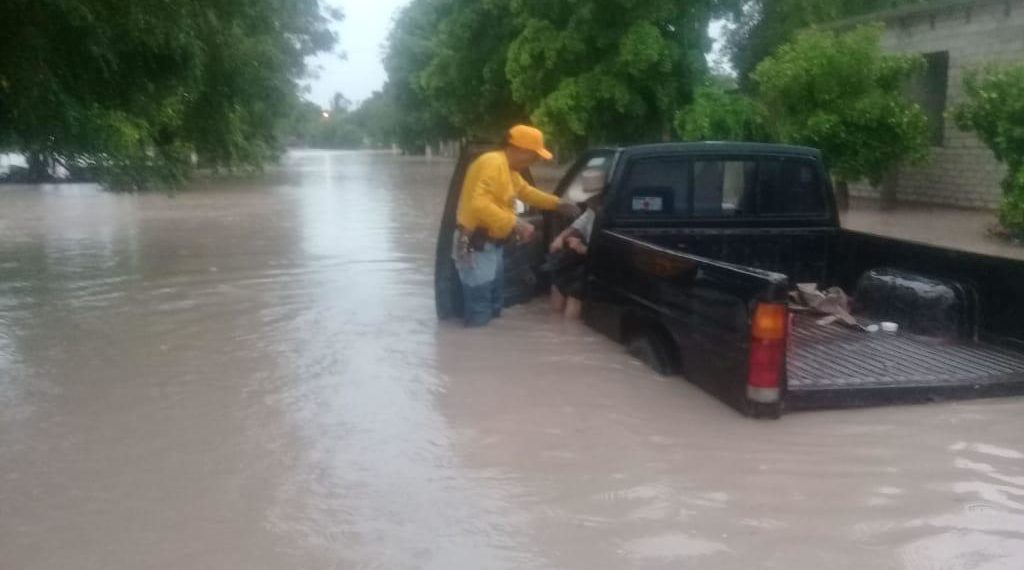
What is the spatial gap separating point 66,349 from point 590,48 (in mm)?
17706

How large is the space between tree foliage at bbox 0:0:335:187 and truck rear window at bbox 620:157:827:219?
184 inches

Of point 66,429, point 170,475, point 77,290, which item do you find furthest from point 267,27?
point 170,475

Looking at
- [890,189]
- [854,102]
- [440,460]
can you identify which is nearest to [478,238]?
[440,460]

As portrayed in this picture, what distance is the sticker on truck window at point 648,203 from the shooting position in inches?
306

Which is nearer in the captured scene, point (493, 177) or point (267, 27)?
point (493, 177)

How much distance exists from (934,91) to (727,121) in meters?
3.99

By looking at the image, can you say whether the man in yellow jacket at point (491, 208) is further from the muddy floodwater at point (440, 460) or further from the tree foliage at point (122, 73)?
the tree foliage at point (122, 73)

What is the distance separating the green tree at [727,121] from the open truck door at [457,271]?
12.4 m


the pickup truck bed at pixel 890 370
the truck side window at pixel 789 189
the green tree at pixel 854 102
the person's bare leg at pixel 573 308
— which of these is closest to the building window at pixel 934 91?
A: the green tree at pixel 854 102

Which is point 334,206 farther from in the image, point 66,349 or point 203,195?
point 66,349

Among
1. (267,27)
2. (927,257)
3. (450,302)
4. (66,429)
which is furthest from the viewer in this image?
(267,27)

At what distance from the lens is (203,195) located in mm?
29484

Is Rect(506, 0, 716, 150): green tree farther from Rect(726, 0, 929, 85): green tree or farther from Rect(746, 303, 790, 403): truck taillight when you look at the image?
Rect(746, 303, 790, 403): truck taillight

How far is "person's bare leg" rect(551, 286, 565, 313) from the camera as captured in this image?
8930 mm
